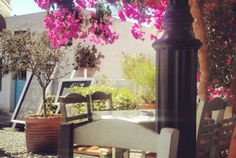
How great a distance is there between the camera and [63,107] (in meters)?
4.09

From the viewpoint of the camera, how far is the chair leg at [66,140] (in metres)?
1.39

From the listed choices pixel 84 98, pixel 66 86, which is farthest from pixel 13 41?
pixel 84 98

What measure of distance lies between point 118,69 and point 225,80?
26.7ft

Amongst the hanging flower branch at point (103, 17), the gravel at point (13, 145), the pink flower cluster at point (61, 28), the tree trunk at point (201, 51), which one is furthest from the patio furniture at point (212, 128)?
the gravel at point (13, 145)

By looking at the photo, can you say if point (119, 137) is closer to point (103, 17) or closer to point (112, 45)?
point (103, 17)

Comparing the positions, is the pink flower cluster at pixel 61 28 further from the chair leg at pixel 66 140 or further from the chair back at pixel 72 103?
the chair leg at pixel 66 140

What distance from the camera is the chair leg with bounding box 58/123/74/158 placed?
1393 millimetres

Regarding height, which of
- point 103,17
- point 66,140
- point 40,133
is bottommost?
point 40,133

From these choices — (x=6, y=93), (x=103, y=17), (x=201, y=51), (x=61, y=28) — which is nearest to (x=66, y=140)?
(x=103, y=17)

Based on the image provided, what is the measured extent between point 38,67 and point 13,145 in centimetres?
159

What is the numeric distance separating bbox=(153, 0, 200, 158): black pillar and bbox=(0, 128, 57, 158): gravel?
533cm

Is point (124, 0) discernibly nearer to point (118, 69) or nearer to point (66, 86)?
point (66, 86)

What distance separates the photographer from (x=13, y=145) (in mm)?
7418

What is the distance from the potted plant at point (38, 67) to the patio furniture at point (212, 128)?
4.02 meters
